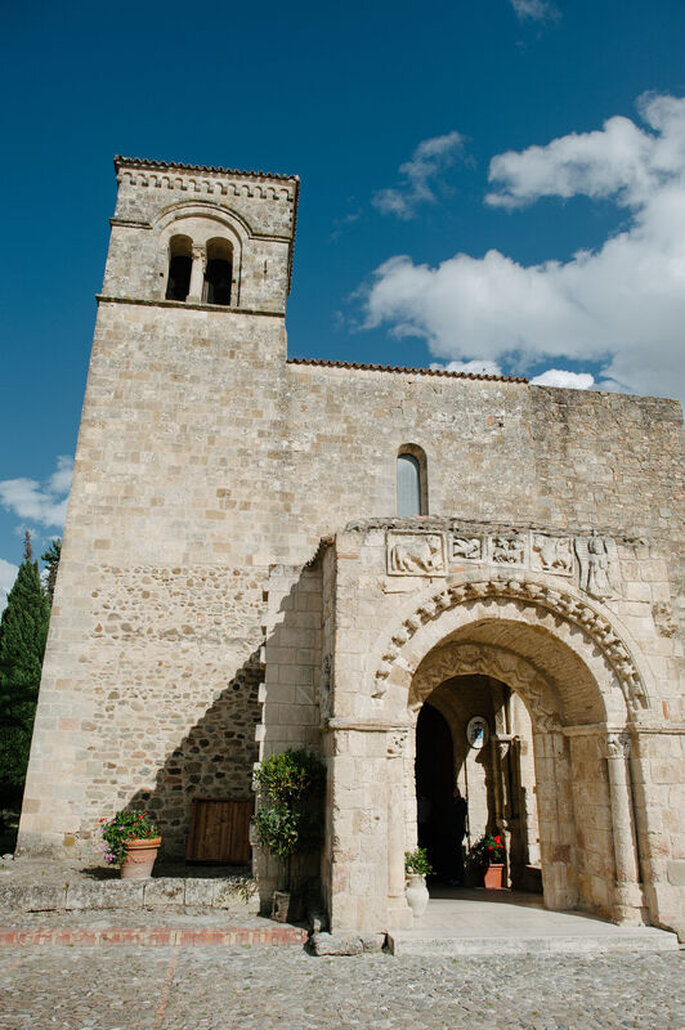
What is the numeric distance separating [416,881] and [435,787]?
235 inches

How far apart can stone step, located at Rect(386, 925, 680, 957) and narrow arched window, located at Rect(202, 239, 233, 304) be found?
48.1 feet

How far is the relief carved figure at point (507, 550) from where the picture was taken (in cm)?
834

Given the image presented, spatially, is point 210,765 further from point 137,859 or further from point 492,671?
point 492,671

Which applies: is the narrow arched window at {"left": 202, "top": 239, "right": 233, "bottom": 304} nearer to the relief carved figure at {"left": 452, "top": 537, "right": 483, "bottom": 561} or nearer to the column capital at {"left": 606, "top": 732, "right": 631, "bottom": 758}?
the relief carved figure at {"left": 452, "top": 537, "right": 483, "bottom": 561}

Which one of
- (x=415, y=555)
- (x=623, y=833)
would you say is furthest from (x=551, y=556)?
(x=623, y=833)

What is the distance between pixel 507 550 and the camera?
8383 millimetres

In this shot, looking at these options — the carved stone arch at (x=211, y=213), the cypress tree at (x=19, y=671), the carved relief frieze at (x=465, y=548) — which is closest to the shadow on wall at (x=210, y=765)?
the carved relief frieze at (x=465, y=548)

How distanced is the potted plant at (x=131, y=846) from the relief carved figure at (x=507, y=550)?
5893 mm

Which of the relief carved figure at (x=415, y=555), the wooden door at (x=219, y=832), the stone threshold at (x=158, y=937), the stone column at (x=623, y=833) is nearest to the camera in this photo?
the stone threshold at (x=158, y=937)

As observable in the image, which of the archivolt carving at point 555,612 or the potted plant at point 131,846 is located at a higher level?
the archivolt carving at point 555,612

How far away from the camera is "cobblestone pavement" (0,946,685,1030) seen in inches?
201

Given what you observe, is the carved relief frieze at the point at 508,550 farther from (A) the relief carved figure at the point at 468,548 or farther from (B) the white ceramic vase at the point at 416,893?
(B) the white ceramic vase at the point at 416,893

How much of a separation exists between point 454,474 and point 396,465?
4.38 feet

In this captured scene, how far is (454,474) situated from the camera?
1562cm
